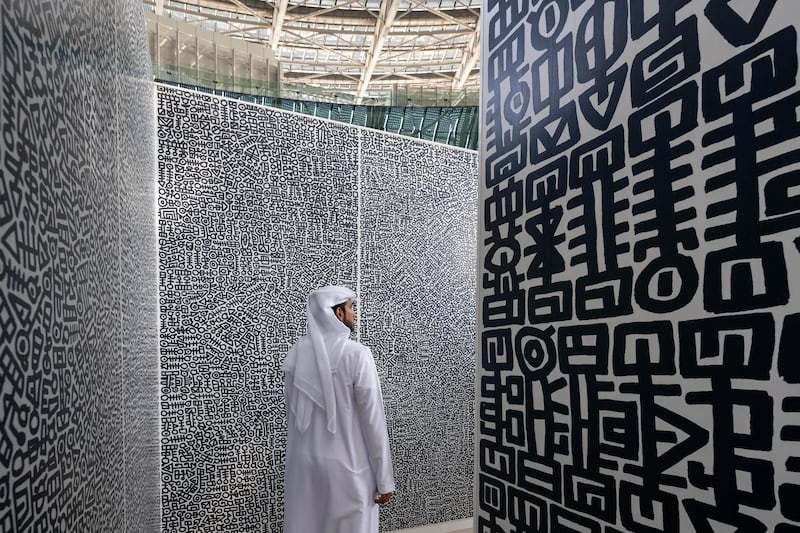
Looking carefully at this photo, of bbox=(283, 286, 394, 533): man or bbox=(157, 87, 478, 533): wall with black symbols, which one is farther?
bbox=(157, 87, 478, 533): wall with black symbols

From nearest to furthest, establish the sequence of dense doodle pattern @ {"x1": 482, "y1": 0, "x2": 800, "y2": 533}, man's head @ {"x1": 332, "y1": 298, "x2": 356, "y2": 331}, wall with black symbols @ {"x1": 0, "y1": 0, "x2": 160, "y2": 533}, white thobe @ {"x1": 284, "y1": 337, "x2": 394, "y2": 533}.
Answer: wall with black symbols @ {"x1": 0, "y1": 0, "x2": 160, "y2": 533}
dense doodle pattern @ {"x1": 482, "y1": 0, "x2": 800, "y2": 533}
white thobe @ {"x1": 284, "y1": 337, "x2": 394, "y2": 533}
man's head @ {"x1": 332, "y1": 298, "x2": 356, "y2": 331}

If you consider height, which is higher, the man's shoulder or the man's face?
the man's face

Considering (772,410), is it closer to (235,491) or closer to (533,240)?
(533,240)

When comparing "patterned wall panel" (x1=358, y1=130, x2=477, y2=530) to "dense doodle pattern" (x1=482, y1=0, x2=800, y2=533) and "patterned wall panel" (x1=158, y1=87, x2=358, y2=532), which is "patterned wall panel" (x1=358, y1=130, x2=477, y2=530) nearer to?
"patterned wall panel" (x1=158, y1=87, x2=358, y2=532)

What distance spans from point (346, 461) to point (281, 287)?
3.15ft

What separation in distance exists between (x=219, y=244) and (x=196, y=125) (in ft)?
1.93

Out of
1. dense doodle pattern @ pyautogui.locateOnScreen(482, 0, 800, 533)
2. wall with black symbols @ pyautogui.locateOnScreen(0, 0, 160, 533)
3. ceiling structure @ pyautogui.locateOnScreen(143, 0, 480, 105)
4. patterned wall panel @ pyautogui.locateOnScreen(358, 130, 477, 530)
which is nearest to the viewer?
wall with black symbols @ pyautogui.locateOnScreen(0, 0, 160, 533)

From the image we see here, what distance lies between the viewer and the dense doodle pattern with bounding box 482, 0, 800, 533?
0.64 m

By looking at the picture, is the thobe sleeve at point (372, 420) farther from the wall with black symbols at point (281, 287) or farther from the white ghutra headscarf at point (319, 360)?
the wall with black symbols at point (281, 287)

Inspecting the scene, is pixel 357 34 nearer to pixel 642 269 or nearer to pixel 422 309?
pixel 422 309

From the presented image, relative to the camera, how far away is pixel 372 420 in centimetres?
234

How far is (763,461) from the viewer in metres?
0.64

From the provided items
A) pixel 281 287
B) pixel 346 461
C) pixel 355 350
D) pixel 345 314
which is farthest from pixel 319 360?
pixel 281 287

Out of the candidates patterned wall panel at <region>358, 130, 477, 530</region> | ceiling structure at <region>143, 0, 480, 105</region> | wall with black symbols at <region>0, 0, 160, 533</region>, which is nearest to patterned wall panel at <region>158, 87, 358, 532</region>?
patterned wall panel at <region>358, 130, 477, 530</region>
